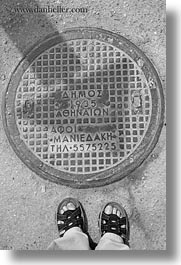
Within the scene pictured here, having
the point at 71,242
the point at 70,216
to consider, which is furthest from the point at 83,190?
the point at 71,242

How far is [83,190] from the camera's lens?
70.4 inches

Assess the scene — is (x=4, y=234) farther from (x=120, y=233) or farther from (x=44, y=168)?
(x=120, y=233)

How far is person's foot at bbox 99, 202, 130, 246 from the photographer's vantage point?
175 cm

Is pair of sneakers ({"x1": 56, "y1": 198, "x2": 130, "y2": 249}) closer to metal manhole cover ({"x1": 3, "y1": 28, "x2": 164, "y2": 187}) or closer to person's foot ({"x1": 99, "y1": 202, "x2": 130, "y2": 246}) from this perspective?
person's foot ({"x1": 99, "y1": 202, "x2": 130, "y2": 246})

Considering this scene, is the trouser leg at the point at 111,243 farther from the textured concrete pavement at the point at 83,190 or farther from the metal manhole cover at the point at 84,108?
the metal manhole cover at the point at 84,108

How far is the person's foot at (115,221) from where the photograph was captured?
175 cm

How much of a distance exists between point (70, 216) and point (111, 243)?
21cm

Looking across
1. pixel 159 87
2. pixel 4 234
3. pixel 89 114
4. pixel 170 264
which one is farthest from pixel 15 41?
pixel 170 264

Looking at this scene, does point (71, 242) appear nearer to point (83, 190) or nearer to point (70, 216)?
point (70, 216)

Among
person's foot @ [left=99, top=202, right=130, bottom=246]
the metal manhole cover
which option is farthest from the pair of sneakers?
the metal manhole cover

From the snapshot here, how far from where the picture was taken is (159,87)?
1789 mm

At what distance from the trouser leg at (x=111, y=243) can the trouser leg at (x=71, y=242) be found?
59 millimetres

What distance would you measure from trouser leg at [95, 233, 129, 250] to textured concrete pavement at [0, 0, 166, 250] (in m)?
0.06

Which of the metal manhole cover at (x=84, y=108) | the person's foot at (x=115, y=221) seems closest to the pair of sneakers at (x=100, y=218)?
the person's foot at (x=115, y=221)
